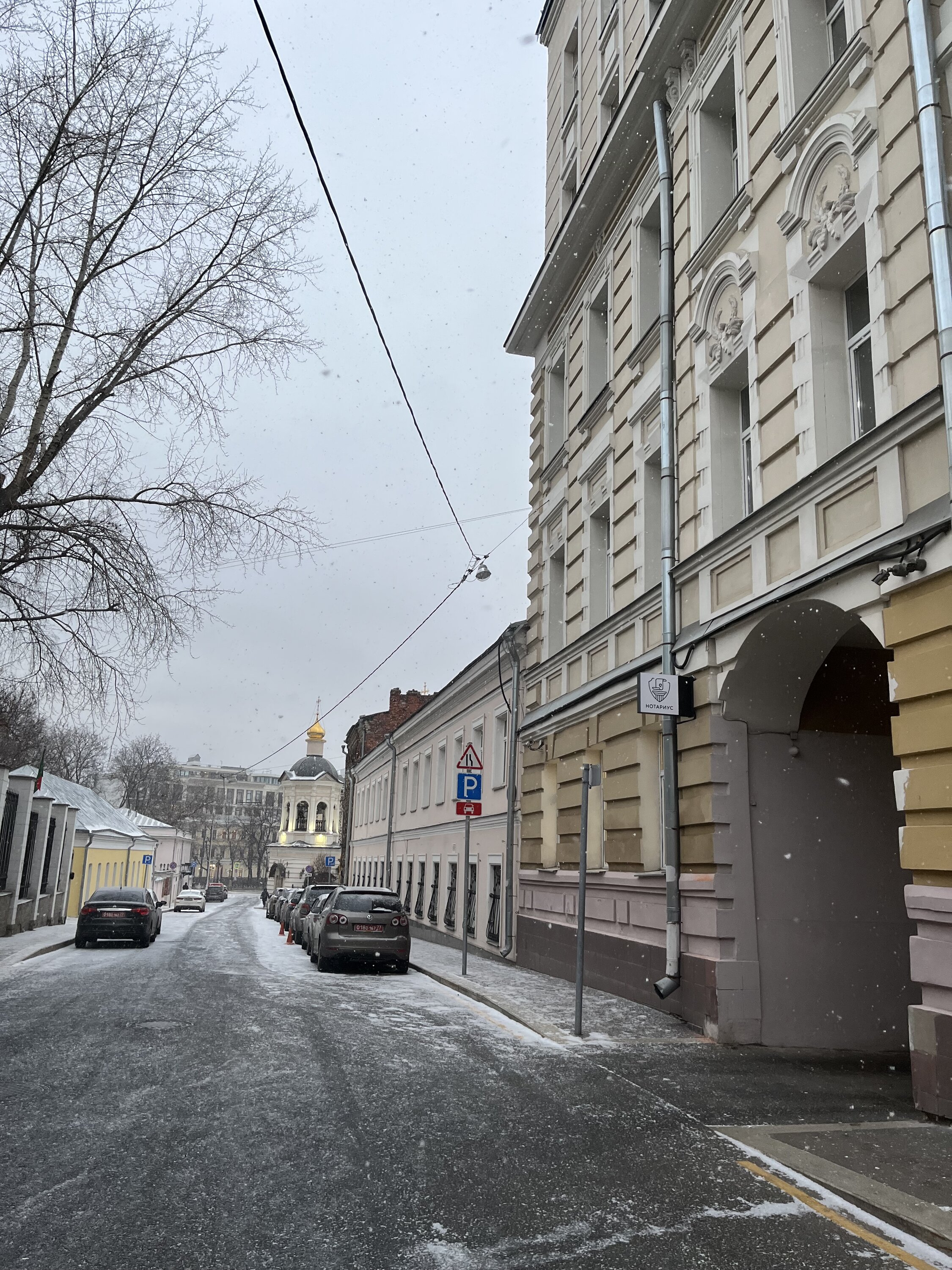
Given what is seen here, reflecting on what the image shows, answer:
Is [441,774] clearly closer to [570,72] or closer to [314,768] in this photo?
[570,72]

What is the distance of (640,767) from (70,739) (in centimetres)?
7545

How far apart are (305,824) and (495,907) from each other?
90.8m

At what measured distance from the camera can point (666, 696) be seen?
11.3 metres

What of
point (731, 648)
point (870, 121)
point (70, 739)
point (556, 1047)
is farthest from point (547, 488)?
point (70, 739)

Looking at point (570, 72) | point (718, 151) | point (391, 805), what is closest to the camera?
point (718, 151)

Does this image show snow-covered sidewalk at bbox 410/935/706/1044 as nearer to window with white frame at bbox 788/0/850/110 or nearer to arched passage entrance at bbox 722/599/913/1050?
arched passage entrance at bbox 722/599/913/1050

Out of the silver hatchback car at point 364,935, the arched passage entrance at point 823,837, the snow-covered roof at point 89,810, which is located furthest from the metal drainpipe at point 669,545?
the snow-covered roof at point 89,810

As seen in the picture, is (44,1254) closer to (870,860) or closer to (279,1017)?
(279,1017)

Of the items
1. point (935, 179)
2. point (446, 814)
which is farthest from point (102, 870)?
point (935, 179)

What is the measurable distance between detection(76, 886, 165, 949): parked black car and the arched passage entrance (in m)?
16.9

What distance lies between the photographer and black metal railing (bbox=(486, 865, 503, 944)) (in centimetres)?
2075

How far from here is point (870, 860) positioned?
11258mm

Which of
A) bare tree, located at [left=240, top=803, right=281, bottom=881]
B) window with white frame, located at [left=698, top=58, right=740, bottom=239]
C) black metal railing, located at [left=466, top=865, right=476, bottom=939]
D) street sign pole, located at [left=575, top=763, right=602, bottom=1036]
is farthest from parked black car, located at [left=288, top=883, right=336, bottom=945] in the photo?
bare tree, located at [left=240, top=803, right=281, bottom=881]

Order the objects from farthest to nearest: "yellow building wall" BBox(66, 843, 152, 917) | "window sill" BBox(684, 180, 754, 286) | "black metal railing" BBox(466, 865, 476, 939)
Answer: "yellow building wall" BBox(66, 843, 152, 917) → "black metal railing" BBox(466, 865, 476, 939) → "window sill" BBox(684, 180, 754, 286)
